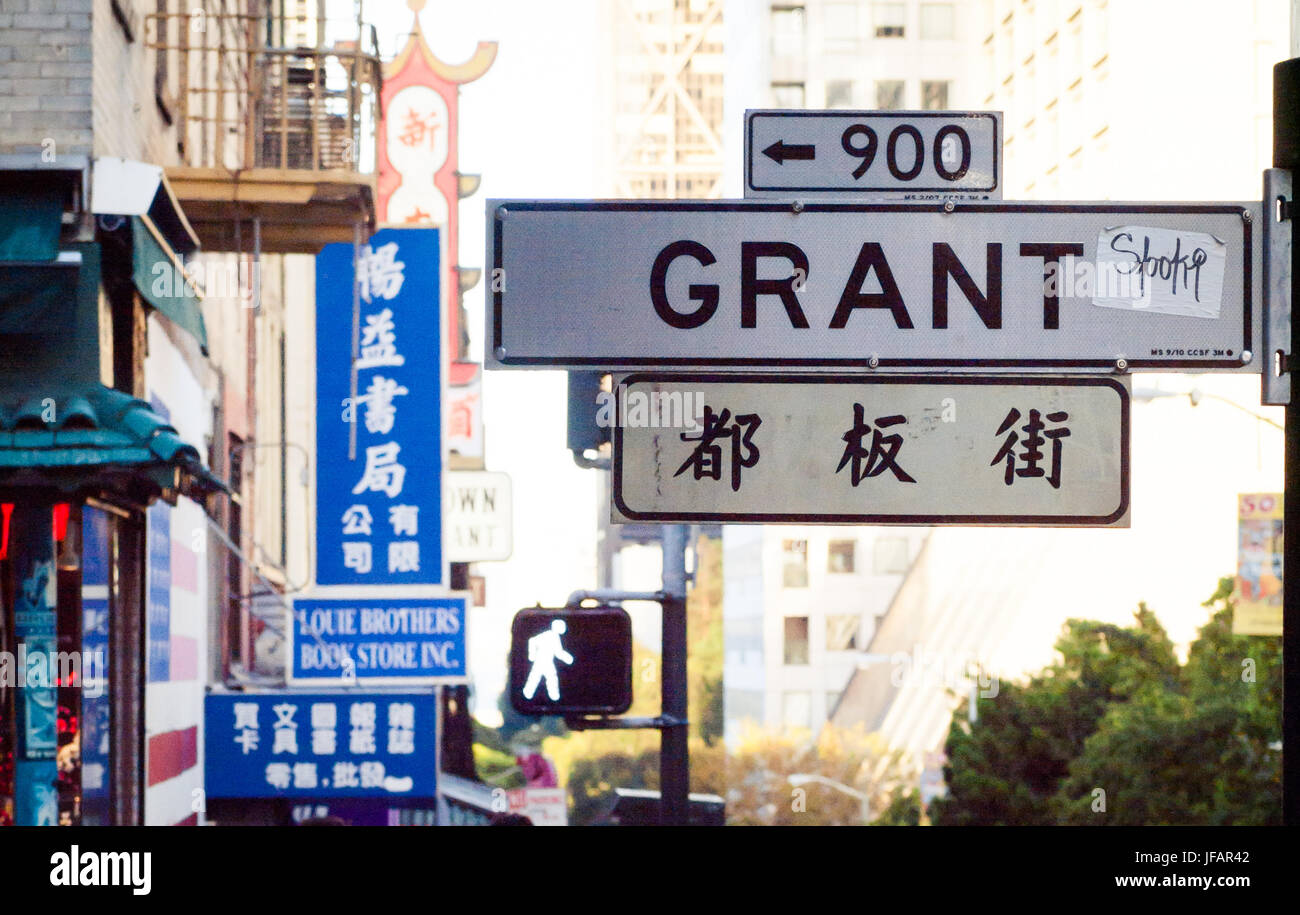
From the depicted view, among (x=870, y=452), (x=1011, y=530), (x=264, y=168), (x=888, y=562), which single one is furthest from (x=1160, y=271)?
(x=888, y=562)

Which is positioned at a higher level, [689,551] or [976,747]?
[689,551]

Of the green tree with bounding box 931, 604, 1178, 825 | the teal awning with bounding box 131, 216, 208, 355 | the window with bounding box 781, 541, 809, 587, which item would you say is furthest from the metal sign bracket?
the window with bounding box 781, 541, 809, 587

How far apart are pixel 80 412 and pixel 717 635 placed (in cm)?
10035

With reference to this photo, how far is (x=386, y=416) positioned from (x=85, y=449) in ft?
27.4

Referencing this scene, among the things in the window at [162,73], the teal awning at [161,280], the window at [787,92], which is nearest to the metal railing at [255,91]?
the window at [162,73]

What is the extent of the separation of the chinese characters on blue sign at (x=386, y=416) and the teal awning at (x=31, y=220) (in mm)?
6974

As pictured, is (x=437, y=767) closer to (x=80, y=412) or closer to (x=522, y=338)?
(x=80, y=412)

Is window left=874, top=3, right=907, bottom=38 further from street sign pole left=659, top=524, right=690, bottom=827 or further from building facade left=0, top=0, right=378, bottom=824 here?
street sign pole left=659, top=524, right=690, bottom=827

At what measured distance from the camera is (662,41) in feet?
620

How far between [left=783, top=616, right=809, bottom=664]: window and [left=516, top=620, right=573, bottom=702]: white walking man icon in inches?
3246

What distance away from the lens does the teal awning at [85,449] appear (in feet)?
29.1

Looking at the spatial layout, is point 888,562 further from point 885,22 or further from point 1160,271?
point 1160,271

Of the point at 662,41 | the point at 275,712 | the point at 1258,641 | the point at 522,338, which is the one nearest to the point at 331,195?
the point at 275,712
